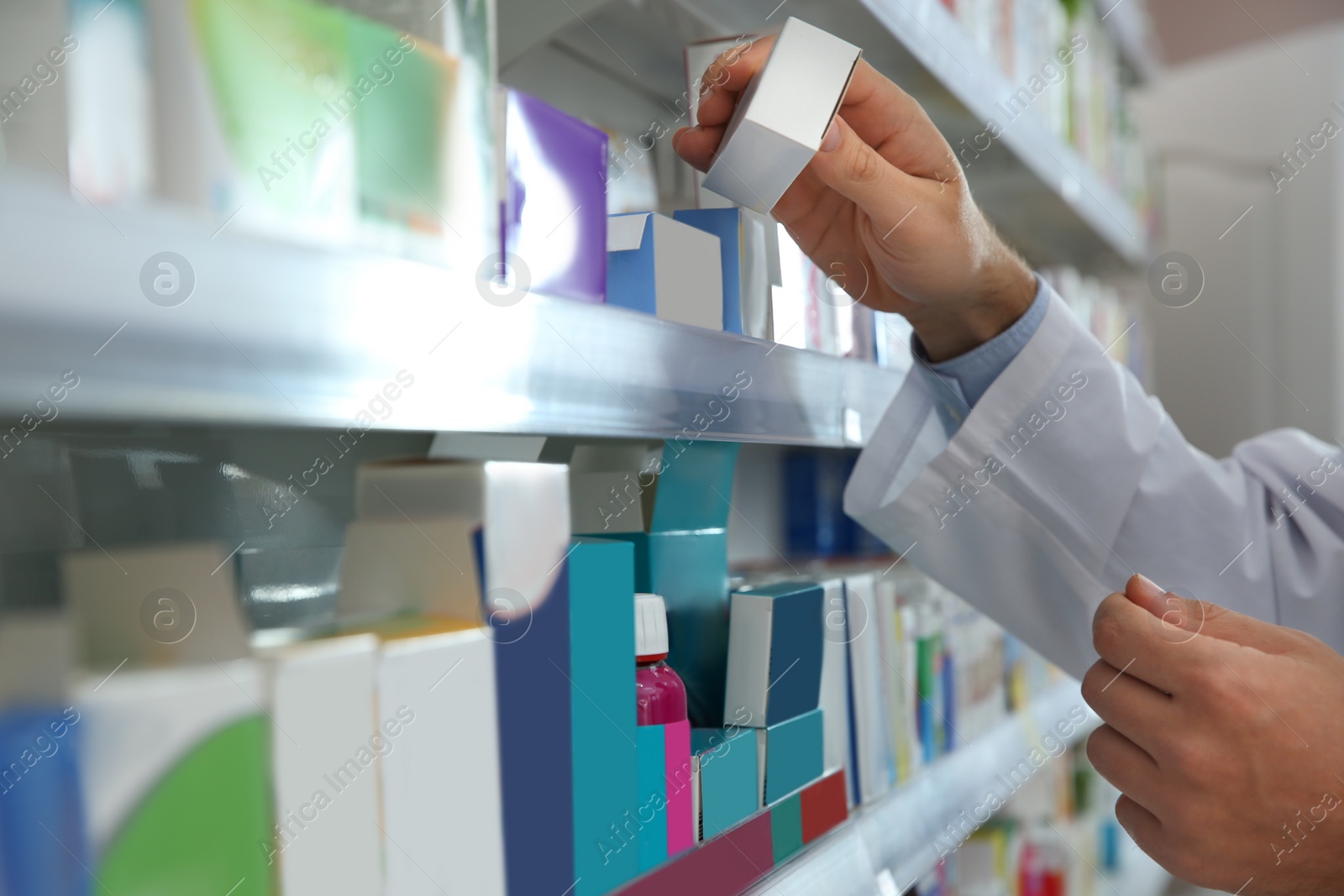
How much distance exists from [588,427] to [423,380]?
0.43ft

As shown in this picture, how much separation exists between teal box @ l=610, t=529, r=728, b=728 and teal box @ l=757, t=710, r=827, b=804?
0.06 meters

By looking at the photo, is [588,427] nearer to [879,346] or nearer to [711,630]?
[711,630]

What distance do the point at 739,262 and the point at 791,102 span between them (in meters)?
0.17

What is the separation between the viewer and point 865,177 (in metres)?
0.80

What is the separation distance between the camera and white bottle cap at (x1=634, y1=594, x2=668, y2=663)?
678 millimetres

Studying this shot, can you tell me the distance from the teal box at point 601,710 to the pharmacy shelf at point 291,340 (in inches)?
3.6

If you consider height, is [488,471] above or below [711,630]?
above

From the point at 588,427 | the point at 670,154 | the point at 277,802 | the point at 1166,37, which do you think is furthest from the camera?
the point at 1166,37

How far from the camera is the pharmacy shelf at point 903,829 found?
2.62ft

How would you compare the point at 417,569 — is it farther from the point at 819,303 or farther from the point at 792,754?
the point at 819,303

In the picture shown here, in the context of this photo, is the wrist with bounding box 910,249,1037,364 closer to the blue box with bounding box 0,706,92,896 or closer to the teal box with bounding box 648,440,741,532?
the teal box with bounding box 648,440,741,532

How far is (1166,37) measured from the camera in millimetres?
3406

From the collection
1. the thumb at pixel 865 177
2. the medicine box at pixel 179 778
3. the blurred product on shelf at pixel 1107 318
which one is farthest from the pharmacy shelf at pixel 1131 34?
the medicine box at pixel 179 778

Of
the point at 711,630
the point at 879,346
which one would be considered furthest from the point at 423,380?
the point at 879,346
